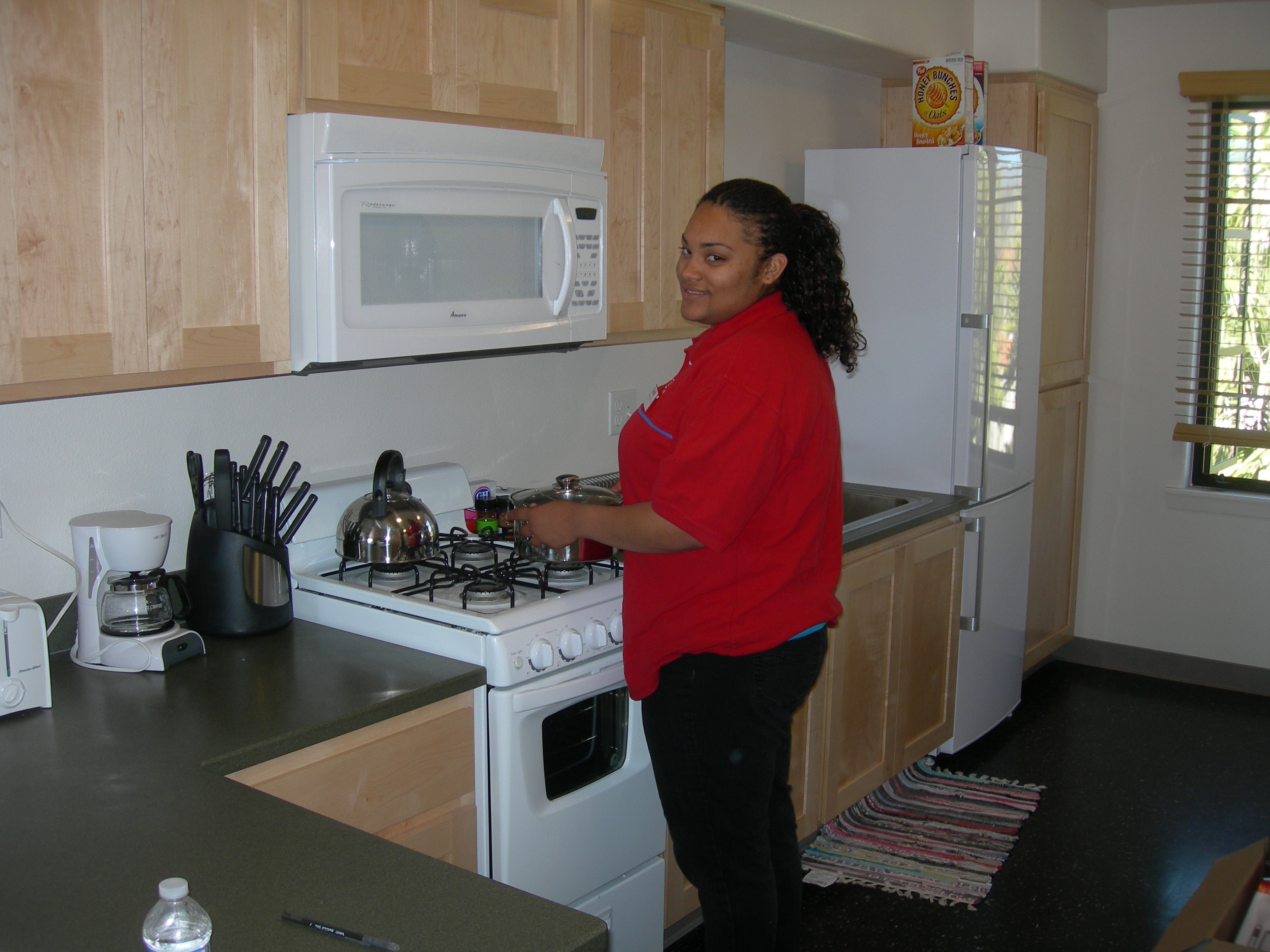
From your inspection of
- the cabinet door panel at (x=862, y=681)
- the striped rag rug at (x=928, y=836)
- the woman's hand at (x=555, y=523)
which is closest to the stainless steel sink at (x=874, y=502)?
the cabinet door panel at (x=862, y=681)

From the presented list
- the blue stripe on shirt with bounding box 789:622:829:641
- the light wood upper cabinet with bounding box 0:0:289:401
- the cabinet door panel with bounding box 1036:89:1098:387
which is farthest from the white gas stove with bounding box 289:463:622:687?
the cabinet door panel with bounding box 1036:89:1098:387

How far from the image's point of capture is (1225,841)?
3.01m

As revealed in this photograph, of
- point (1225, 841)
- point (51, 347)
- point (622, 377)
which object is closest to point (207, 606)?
point (51, 347)

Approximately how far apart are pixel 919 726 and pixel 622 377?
1245 mm

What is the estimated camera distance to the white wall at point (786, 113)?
128 inches

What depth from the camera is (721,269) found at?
1843 mm

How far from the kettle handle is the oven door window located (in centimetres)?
47

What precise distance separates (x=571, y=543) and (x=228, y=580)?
557 millimetres

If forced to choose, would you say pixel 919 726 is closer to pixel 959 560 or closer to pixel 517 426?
pixel 959 560

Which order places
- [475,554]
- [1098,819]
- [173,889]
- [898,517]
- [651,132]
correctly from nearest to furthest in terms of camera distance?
1. [173,889]
2. [475,554]
3. [651,132]
4. [898,517]
5. [1098,819]

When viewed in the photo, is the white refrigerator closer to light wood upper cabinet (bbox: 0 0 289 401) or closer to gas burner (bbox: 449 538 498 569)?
gas burner (bbox: 449 538 498 569)

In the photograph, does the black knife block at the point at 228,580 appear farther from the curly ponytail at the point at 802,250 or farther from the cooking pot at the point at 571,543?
the curly ponytail at the point at 802,250

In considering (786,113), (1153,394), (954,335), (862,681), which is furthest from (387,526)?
(1153,394)

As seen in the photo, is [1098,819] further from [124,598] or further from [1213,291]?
[124,598]
